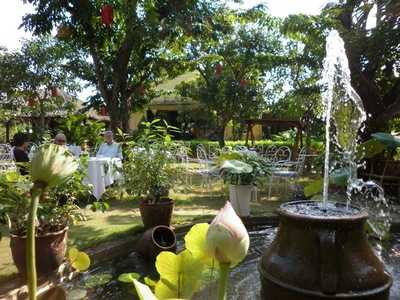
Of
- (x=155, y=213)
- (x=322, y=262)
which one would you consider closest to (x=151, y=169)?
(x=155, y=213)

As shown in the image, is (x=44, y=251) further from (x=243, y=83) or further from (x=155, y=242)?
(x=243, y=83)

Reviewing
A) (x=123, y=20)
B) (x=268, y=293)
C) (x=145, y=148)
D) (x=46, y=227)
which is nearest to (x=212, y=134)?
(x=123, y=20)

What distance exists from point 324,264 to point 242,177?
4957 mm

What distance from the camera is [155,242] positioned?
15.6 ft

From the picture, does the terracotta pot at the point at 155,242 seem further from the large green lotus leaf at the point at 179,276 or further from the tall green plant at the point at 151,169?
the large green lotus leaf at the point at 179,276

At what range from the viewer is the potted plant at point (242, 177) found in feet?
21.5

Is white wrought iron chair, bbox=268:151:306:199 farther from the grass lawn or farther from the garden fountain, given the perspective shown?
the garden fountain

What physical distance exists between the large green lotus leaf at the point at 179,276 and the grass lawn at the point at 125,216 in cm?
354

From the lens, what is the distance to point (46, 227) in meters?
3.84

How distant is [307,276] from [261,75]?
1634 cm

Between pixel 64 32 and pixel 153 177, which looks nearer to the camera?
pixel 153 177

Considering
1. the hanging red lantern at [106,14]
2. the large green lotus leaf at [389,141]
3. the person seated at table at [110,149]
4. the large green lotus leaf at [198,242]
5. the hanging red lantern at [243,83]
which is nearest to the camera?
the large green lotus leaf at [198,242]

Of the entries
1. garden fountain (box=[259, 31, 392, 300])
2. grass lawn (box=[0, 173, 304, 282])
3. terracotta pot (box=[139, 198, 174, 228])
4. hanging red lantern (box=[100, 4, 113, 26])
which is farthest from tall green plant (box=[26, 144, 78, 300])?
hanging red lantern (box=[100, 4, 113, 26])

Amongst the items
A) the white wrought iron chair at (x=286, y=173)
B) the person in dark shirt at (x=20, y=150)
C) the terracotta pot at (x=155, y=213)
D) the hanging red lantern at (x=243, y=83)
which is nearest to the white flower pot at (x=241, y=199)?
the terracotta pot at (x=155, y=213)
